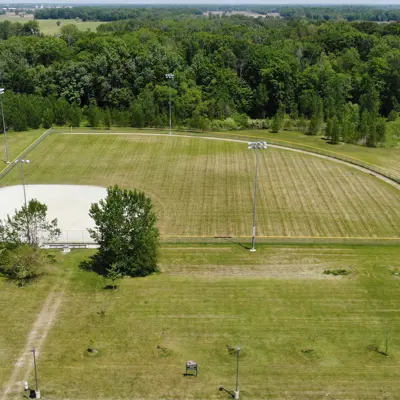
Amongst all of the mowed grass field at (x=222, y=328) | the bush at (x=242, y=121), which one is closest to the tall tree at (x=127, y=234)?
the mowed grass field at (x=222, y=328)

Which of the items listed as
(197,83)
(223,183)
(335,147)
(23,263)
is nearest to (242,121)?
(197,83)

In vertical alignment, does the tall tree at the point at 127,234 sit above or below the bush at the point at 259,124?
above

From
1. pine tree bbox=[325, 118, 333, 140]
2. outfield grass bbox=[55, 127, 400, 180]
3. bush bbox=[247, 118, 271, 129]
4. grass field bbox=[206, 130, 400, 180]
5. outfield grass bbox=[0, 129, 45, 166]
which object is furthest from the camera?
bush bbox=[247, 118, 271, 129]

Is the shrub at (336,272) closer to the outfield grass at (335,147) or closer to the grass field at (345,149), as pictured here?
the outfield grass at (335,147)

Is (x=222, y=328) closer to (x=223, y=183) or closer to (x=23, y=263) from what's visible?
(x=23, y=263)

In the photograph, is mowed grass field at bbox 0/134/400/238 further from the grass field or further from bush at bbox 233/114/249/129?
bush at bbox 233/114/249/129

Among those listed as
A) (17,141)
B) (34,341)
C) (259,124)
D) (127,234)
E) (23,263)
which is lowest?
(259,124)

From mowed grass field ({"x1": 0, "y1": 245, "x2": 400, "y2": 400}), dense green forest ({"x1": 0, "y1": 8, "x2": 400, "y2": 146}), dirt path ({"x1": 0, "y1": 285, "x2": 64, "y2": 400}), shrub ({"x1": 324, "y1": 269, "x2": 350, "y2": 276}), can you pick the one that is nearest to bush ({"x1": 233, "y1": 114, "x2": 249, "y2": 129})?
dense green forest ({"x1": 0, "y1": 8, "x2": 400, "y2": 146})
